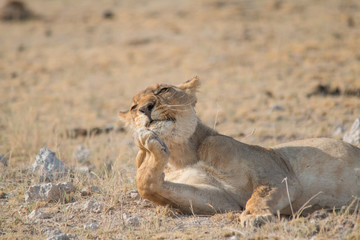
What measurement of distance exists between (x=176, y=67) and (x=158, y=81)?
5.32ft

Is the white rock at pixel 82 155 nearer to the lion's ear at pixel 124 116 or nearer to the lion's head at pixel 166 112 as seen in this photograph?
the lion's ear at pixel 124 116

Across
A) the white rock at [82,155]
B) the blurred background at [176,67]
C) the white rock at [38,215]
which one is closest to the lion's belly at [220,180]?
the blurred background at [176,67]

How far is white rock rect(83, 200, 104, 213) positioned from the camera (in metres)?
4.17

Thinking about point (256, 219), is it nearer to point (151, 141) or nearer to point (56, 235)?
point (151, 141)

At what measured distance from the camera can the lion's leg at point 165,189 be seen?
3.63m

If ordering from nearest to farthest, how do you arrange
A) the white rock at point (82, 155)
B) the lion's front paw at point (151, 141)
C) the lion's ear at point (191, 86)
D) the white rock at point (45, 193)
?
the lion's front paw at point (151, 141), the lion's ear at point (191, 86), the white rock at point (45, 193), the white rock at point (82, 155)

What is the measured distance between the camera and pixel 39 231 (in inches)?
145

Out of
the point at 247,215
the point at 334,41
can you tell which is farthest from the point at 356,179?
the point at 334,41

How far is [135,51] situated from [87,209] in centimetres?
1064

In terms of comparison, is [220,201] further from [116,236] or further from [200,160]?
[116,236]

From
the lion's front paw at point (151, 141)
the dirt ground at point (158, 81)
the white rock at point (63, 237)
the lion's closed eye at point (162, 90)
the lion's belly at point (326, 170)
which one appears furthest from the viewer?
the lion's closed eye at point (162, 90)

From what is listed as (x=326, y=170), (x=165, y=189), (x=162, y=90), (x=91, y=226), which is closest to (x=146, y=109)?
(x=162, y=90)

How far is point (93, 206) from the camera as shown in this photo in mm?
4223

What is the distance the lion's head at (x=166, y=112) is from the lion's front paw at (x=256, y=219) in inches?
36.6
